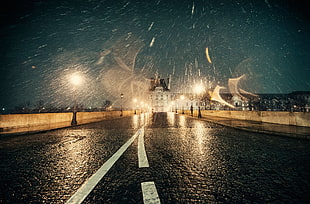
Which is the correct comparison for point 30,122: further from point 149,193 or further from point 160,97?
point 160,97

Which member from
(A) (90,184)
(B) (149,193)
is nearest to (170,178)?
(B) (149,193)

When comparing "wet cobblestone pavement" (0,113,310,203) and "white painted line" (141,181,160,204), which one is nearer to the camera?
"white painted line" (141,181,160,204)

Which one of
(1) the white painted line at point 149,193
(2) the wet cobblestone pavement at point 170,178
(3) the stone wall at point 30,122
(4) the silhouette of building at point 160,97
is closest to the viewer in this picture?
(1) the white painted line at point 149,193

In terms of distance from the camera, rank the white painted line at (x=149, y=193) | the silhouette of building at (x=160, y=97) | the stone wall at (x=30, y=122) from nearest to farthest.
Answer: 1. the white painted line at (x=149, y=193)
2. the stone wall at (x=30, y=122)
3. the silhouette of building at (x=160, y=97)

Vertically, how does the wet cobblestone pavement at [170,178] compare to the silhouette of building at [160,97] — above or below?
below

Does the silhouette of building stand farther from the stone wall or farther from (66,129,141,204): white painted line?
(66,129,141,204): white painted line

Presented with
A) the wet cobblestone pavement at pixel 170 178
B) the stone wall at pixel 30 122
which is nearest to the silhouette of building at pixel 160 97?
the stone wall at pixel 30 122

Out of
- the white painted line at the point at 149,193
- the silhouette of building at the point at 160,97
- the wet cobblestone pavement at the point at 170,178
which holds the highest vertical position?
the silhouette of building at the point at 160,97

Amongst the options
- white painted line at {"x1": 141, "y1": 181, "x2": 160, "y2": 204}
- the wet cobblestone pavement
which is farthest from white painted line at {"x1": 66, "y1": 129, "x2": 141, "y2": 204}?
white painted line at {"x1": 141, "y1": 181, "x2": 160, "y2": 204}

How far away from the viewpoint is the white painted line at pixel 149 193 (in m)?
1.82

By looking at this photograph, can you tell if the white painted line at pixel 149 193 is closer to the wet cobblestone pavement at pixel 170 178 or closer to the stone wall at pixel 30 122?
the wet cobblestone pavement at pixel 170 178

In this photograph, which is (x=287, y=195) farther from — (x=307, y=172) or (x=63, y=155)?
(x=63, y=155)

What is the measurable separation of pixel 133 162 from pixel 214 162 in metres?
1.80

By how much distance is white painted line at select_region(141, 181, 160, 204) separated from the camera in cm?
182
